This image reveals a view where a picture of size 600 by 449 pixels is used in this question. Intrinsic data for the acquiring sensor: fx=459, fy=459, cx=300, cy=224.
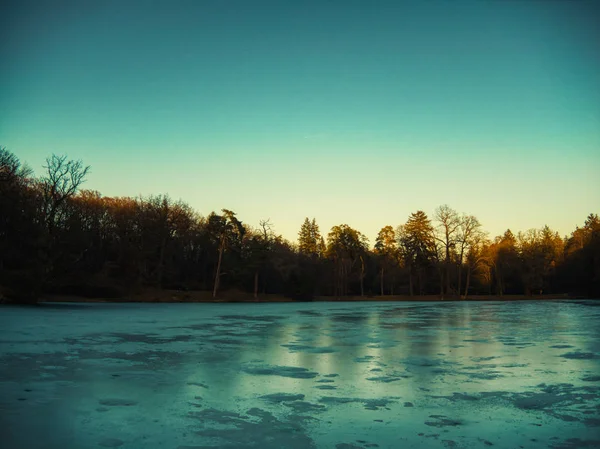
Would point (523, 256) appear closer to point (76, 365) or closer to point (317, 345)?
point (317, 345)

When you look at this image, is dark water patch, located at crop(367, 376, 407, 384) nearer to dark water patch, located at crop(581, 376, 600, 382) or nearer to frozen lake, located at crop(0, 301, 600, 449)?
frozen lake, located at crop(0, 301, 600, 449)

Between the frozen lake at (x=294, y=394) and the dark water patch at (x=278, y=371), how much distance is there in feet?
0.15

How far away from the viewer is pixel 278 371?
920 cm

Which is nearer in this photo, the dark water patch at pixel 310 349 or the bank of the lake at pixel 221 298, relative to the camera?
the dark water patch at pixel 310 349

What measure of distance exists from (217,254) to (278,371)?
5605 centimetres

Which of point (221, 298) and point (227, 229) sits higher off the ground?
point (227, 229)

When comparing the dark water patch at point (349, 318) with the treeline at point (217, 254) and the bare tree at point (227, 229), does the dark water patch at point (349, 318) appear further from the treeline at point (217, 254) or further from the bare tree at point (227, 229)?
the bare tree at point (227, 229)

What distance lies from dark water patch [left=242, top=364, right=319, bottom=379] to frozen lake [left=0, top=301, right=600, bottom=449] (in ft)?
0.15

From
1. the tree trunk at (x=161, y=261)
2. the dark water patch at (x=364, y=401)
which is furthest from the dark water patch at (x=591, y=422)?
the tree trunk at (x=161, y=261)

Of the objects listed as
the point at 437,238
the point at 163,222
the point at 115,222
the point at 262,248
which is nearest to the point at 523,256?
the point at 437,238

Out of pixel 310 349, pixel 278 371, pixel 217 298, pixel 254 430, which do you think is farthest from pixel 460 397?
pixel 217 298

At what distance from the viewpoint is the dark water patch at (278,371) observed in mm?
8812

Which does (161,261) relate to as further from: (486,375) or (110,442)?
(110,442)

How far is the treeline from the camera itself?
3656cm
